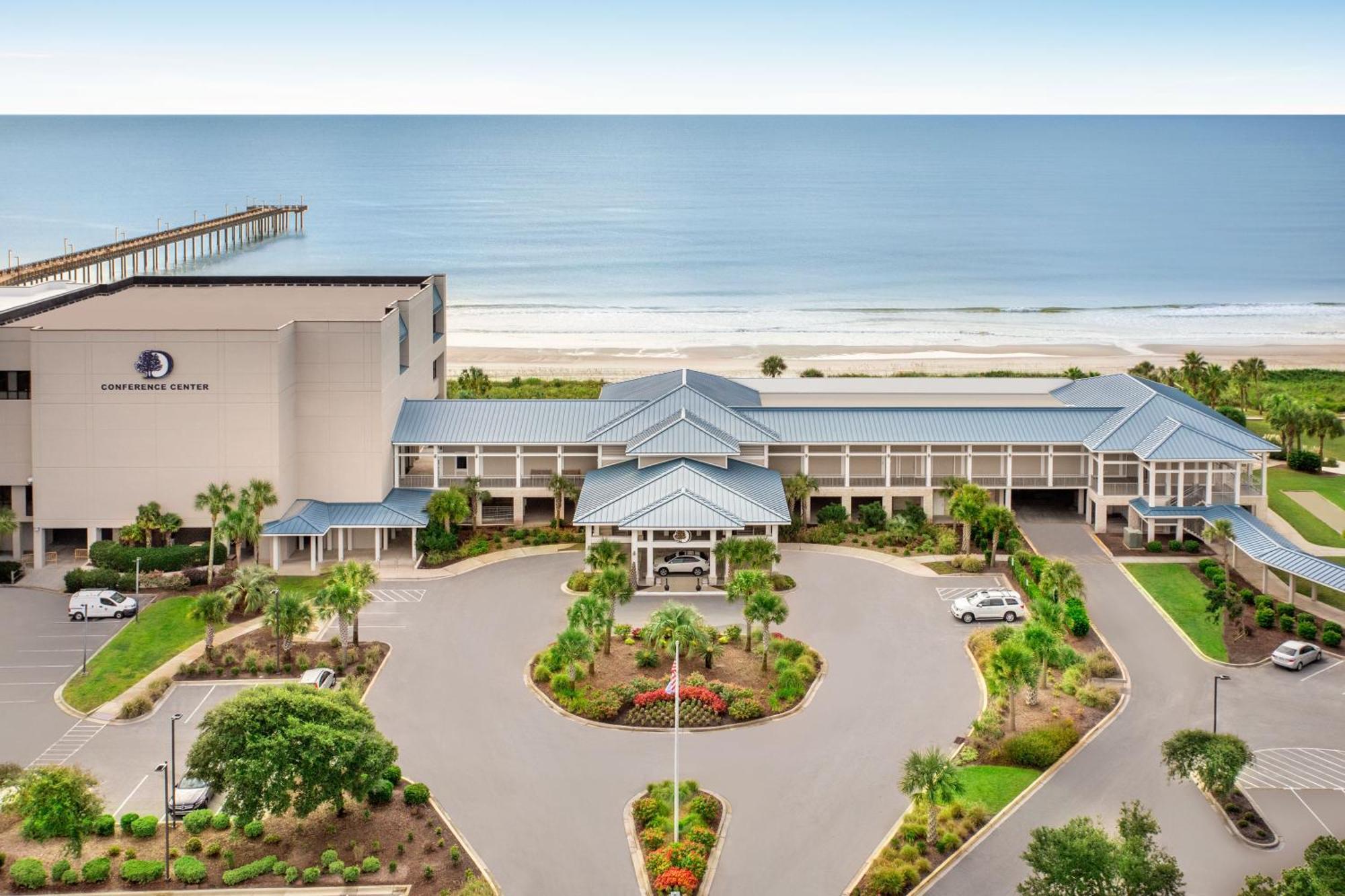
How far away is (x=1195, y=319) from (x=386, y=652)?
111 metres

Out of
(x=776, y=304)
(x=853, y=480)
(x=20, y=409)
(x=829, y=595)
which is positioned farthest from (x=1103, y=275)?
(x=20, y=409)

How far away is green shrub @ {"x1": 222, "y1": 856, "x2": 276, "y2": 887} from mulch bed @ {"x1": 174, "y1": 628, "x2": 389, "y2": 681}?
12.1 metres

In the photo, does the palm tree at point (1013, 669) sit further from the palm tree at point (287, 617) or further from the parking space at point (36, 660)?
the parking space at point (36, 660)

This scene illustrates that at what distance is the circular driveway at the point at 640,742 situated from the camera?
33.8 metres

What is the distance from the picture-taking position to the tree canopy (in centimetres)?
3331

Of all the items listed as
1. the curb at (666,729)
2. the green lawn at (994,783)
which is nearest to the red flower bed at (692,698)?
the curb at (666,729)

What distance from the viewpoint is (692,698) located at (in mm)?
41844

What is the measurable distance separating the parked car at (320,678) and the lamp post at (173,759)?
383 cm

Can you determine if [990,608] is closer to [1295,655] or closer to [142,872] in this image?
[1295,655]

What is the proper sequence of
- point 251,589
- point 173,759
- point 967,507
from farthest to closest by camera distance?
point 967,507, point 251,589, point 173,759

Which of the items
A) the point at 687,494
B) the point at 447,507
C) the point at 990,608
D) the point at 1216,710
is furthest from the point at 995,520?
the point at 447,507

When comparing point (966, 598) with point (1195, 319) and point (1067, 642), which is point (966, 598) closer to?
point (1067, 642)

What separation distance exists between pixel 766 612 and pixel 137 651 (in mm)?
21455

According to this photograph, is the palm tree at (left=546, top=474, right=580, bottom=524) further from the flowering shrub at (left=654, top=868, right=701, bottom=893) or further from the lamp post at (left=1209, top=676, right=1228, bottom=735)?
the flowering shrub at (left=654, top=868, right=701, bottom=893)
